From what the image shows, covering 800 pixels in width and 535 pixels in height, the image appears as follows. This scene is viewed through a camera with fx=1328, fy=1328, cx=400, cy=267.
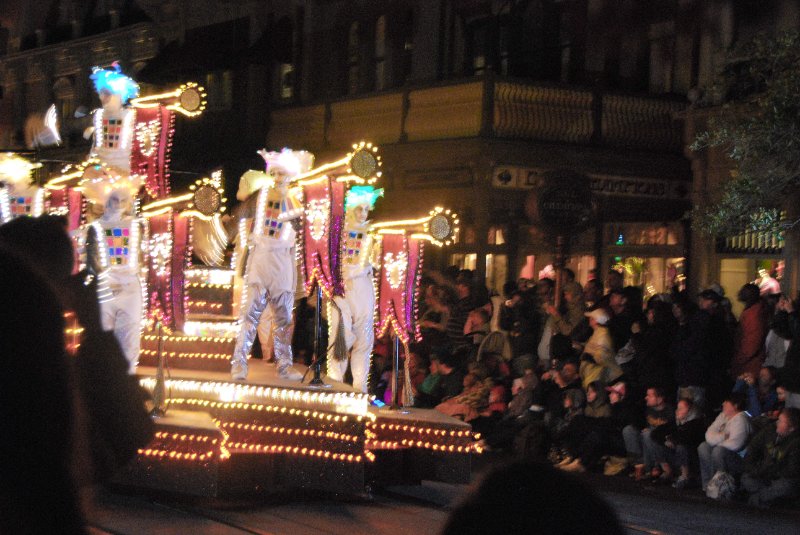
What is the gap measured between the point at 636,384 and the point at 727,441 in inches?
71.7

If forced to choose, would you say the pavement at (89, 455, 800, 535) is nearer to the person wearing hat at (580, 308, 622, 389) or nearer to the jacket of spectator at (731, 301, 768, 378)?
the jacket of spectator at (731, 301, 768, 378)

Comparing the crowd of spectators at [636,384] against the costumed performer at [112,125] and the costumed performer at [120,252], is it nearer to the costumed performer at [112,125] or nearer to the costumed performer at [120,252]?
the costumed performer at [120,252]

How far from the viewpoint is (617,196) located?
893 inches

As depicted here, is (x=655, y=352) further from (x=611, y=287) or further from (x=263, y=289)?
(x=263, y=289)

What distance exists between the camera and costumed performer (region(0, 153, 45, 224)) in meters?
13.9

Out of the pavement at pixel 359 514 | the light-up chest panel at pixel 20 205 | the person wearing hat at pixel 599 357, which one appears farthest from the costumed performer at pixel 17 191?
the person wearing hat at pixel 599 357

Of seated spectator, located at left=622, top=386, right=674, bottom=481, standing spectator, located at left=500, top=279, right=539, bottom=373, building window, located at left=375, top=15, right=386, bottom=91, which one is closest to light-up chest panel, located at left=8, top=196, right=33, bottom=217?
standing spectator, located at left=500, top=279, right=539, bottom=373

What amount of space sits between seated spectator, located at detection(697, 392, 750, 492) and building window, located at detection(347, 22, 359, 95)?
54.3ft

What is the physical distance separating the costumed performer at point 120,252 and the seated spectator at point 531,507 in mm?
9985

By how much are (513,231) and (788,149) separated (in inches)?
332

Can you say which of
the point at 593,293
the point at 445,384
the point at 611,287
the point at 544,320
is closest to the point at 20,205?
the point at 445,384

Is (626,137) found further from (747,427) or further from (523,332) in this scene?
(747,427)

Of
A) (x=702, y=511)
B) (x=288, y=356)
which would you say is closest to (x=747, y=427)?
(x=702, y=511)

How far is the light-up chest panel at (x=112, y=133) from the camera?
44.6 ft
